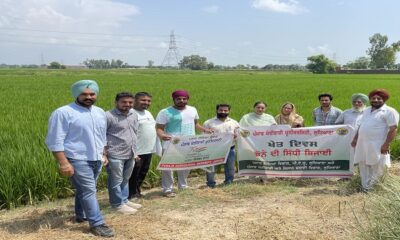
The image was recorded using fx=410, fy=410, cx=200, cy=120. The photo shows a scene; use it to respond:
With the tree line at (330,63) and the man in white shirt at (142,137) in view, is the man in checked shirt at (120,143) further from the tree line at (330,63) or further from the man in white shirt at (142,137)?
the tree line at (330,63)

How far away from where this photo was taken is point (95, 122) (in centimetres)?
Result: 428

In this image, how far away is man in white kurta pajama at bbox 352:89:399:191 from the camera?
5504 mm

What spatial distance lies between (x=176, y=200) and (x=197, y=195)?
0.33 meters

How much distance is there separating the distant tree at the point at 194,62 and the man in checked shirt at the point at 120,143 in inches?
4842

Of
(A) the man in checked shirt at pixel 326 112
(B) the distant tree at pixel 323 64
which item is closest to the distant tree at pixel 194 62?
(B) the distant tree at pixel 323 64

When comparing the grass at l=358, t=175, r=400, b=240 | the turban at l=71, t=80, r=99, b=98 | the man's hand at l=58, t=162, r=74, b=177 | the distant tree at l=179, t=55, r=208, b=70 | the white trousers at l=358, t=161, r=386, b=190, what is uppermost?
the distant tree at l=179, t=55, r=208, b=70

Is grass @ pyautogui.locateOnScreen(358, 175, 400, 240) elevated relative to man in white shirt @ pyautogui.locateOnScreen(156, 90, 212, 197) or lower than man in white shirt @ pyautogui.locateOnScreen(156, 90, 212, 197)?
lower

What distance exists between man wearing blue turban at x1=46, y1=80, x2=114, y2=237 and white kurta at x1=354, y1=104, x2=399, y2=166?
356cm

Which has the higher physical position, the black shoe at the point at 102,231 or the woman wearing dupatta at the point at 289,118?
the woman wearing dupatta at the point at 289,118

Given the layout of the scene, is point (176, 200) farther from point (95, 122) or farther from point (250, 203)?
point (95, 122)

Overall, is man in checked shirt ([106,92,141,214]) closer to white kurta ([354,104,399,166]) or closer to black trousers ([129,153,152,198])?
black trousers ([129,153,152,198])

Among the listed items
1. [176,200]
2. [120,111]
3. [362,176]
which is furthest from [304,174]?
[120,111]

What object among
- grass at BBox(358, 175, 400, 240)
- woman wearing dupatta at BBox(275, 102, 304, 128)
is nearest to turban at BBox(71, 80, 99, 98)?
grass at BBox(358, 175, 400, 240)

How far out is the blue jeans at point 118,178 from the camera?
16.1 feet
